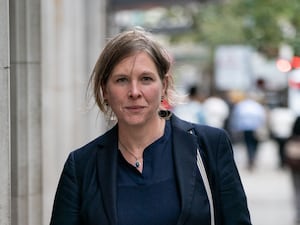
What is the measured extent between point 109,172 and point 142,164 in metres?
0.13

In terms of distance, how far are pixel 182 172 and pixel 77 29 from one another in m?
7.76

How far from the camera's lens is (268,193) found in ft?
56.1

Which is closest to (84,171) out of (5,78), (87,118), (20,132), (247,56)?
(5,78)

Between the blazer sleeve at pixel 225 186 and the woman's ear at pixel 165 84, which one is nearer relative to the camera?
the blazer sleeve at pixel 225 186

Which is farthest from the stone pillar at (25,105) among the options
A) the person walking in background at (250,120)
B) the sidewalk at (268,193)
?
the person walking in background at (250,120)

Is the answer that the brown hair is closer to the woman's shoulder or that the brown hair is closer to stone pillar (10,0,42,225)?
the woman's shoulder

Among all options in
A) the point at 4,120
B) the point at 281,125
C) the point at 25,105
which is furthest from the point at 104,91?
the point at 281,125

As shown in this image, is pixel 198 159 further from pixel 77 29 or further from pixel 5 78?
pixel 77 29

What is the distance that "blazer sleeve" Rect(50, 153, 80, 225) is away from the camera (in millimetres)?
3408

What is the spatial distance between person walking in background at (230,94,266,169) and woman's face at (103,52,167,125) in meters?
16.8

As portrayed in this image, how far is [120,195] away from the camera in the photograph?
11.0 feet

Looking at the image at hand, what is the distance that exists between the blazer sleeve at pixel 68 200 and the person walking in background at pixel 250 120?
55.1 feet

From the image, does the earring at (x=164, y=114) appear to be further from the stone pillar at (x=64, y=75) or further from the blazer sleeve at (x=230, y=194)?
the stone pillar at (x=64, y=75)

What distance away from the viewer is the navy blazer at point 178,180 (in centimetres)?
334
